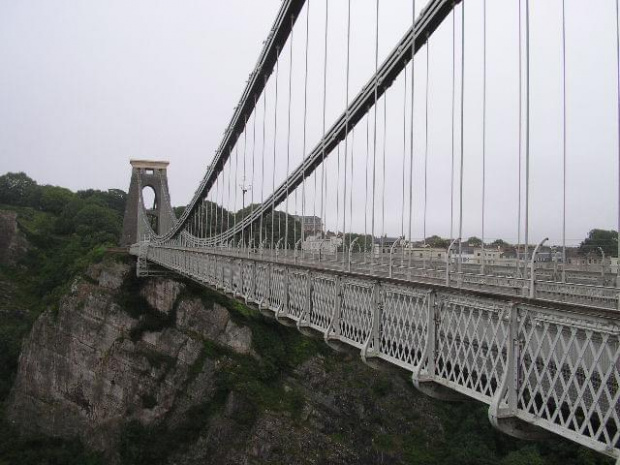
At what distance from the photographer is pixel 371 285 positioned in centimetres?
668

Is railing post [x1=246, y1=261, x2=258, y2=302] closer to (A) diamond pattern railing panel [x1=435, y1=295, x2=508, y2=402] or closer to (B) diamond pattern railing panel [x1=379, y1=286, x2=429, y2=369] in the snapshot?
(B) diamond pattern railing panel [x1=379, y1=286, x2=429, y2=369]

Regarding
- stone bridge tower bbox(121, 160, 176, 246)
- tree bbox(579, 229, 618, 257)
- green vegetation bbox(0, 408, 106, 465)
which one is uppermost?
stone bridge tower bbox(121, 160, 176, 246)

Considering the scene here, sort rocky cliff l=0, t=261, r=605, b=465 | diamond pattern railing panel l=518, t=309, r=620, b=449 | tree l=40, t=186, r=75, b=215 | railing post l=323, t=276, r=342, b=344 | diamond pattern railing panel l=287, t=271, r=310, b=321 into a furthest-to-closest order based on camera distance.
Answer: tree l=40, t=186, r=75, b=215
rocky cliff l=0, t=261, r=605, b=465
diamond pattern railing panel l=287, t=271, r=310, b=321
railing post l=323, t=276, r=342, b=344
diamond pattern railing panel l=518, t=309, r=620, b=449

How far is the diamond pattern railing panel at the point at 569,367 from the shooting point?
3510 mm

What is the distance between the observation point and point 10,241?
43.1m

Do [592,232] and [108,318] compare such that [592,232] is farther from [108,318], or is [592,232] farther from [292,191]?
[108,318]

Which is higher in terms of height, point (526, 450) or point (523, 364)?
point (523, 364)

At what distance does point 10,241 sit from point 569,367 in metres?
47.7

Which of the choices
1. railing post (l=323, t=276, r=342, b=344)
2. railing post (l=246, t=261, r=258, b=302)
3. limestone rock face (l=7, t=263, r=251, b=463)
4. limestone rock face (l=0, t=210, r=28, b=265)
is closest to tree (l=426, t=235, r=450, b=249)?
railing post (l=246, t=261, r=258, b=302)

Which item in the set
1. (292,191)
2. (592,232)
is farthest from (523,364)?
(292,191)

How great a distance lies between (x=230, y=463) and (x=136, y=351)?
8.87 m

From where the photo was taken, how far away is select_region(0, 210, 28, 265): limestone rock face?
4216cm

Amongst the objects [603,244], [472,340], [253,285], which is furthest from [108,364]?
[472,340]

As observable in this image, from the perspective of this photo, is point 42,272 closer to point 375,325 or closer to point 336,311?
point 336,311
